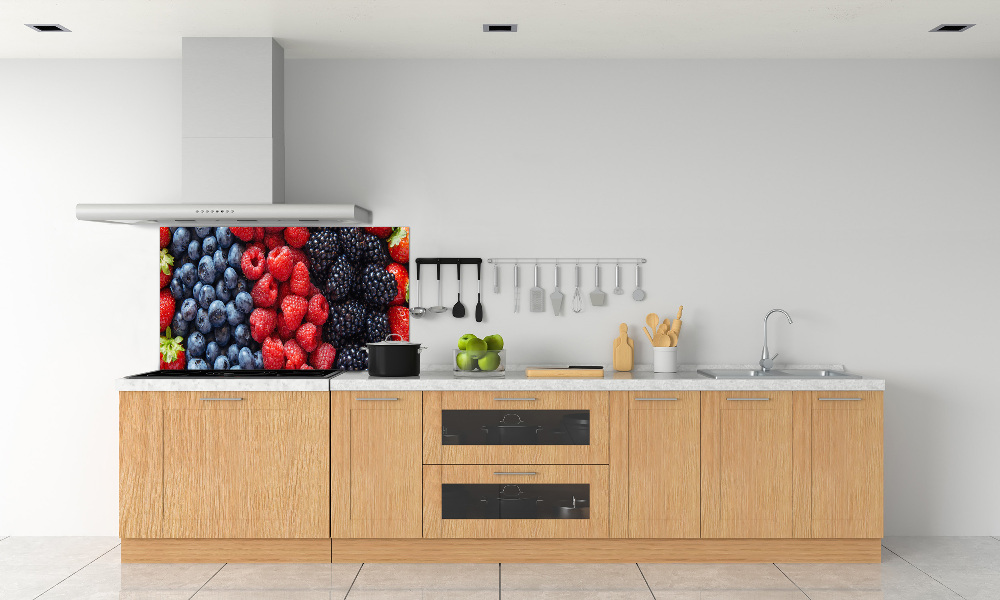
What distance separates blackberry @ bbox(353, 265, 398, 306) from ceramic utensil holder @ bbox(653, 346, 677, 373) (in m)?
1.44

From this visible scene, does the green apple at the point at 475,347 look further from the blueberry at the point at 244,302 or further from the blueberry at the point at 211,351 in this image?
the blueberry at the point at 211,351

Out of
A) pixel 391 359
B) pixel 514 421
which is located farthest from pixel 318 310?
pixel 514 421

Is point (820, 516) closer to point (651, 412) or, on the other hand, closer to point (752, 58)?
point (651, 412)

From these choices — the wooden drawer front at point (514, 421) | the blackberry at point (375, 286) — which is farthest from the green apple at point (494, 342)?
the blackberry at point (375, 286)

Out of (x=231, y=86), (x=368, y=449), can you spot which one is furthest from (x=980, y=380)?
(x=231, y=86)

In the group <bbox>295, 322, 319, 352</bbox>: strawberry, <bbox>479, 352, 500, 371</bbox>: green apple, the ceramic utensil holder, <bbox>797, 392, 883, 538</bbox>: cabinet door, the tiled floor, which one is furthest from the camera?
<bbox>295, 322, 319, 352</bbox>: strawberry

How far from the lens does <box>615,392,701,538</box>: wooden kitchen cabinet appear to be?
143 inches

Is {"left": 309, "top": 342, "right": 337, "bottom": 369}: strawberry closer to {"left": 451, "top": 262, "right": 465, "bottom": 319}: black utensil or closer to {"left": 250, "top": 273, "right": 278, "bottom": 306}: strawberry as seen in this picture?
{"left": 250, "top": 273, "right": 278, "bottom": 306}: strawberry

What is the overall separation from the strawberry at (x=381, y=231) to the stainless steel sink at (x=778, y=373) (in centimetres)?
180

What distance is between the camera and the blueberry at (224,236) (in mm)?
4207

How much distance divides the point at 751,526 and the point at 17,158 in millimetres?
4241

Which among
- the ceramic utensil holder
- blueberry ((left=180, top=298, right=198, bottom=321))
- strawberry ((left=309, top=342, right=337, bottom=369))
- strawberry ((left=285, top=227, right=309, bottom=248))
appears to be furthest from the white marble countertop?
strawberry ((left=285, top=227, right=309, bottom=248))

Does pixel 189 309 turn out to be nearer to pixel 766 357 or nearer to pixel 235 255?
pixel 235 255

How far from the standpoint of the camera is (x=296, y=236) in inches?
166
